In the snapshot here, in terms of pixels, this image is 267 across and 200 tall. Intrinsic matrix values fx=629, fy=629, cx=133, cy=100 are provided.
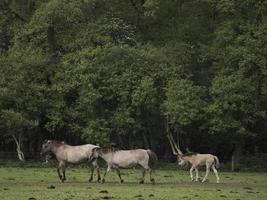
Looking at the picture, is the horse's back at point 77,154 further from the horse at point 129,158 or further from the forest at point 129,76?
the forest at point 129,76

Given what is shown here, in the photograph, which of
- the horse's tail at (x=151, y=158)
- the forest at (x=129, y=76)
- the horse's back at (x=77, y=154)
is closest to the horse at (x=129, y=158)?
the horse's tail at (x=151, y=158)

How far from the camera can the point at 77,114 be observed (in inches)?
2005

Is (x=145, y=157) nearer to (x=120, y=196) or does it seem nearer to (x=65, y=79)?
(x=120, y=196)

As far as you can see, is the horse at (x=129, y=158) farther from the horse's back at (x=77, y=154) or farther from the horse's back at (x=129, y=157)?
the horse's back at (x=77, y=154)

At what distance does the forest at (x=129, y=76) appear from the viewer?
49.4 m

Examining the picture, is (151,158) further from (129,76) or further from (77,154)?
(129,76)

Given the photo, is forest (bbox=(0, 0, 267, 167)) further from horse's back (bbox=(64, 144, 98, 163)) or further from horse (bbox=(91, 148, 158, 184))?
horse (bbox=(91, 148, 158, 184))

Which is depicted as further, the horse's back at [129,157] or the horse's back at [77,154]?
the horse's back at [77,154]

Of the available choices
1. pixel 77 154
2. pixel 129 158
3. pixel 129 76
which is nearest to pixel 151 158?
pixel 129 158

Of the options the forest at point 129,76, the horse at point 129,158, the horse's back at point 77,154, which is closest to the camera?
the horse at point 129,158

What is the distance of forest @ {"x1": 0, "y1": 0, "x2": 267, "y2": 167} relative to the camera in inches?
1945

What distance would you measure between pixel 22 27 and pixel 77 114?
9891 millimetres

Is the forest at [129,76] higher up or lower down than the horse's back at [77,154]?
higher up

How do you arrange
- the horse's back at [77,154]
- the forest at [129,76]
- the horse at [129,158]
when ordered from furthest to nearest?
the forest at [129,76]
the horse's back at [77,154]
the horse at [129,158]
